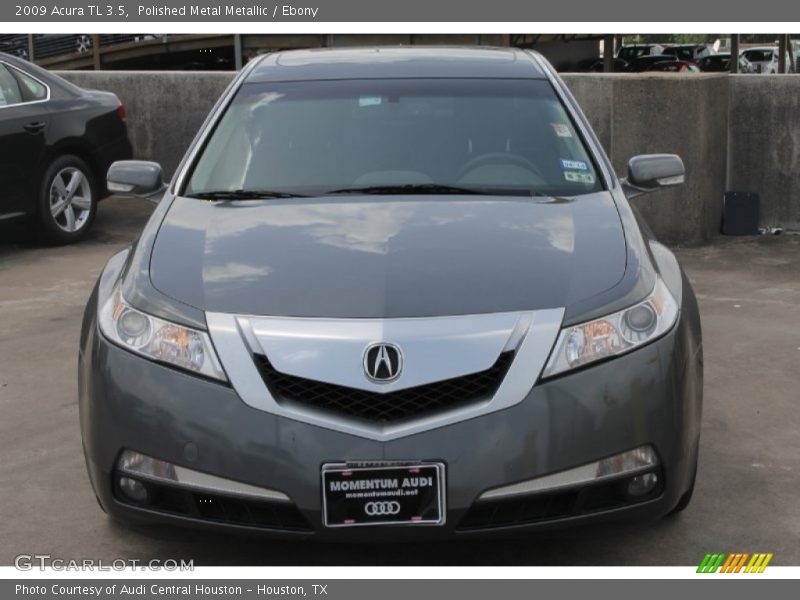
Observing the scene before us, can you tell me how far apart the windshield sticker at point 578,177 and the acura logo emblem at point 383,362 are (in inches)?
58.4

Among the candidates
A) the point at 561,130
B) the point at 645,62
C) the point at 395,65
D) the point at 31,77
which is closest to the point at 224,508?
the point at 561,130

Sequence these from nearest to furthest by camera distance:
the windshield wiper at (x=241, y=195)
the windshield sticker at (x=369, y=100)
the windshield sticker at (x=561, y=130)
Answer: the windshield wiper at (x=241, y=195)
the windshield sticker at (x=561, y=130)
the windshield sticker at (x=369, y=100)

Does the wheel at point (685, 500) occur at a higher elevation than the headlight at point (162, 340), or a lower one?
lower

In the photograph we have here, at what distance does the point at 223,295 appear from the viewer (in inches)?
156

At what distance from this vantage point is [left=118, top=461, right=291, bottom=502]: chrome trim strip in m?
3.73

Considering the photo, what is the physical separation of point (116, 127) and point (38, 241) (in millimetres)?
1180

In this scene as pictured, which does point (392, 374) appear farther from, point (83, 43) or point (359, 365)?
point (83, 43)

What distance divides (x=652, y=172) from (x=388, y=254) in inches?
64.1

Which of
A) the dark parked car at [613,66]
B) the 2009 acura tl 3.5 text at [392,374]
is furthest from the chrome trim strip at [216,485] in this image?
the dark parked car at [613,66]

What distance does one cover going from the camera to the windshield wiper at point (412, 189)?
487 cm

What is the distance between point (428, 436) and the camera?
367 cm

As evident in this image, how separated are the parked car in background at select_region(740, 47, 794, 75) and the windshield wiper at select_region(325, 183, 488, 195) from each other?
134ft

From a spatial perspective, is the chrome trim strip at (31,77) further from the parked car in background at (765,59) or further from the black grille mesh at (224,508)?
the parked car in background at (765,59)

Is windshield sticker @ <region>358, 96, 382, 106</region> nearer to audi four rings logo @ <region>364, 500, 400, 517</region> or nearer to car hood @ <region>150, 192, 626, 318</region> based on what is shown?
car hood @ <region>150, 192, 626, 318</region>
